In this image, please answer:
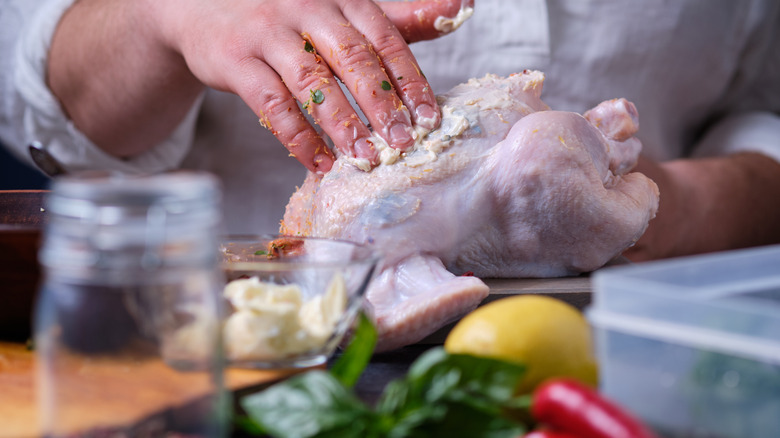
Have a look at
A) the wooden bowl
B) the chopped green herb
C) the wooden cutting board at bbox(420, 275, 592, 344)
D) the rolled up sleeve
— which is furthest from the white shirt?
the wooden bowl

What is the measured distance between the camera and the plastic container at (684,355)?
1.30 ft

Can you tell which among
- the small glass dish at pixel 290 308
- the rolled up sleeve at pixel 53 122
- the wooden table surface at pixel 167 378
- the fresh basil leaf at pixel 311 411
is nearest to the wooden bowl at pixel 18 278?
the wooden table surface at pixel 167 378

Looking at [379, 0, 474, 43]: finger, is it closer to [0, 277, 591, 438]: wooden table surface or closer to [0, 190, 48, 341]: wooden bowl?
[0, 277, 591, 438]: wooden table surface

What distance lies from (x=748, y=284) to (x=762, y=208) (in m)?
1.52

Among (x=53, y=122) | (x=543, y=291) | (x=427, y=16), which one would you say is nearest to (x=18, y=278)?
(x=543, y=291)

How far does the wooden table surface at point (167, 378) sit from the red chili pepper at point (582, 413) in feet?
0.68

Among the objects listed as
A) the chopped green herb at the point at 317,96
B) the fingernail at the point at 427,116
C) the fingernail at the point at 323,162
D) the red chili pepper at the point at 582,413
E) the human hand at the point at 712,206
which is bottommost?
the human hand at the point at 712,206

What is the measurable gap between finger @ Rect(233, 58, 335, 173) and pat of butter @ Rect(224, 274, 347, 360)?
349mm

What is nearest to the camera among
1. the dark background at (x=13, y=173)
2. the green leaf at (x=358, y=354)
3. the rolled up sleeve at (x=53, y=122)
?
the green leaf at (x=358, y=354)

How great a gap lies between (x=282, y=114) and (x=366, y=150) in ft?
0.47

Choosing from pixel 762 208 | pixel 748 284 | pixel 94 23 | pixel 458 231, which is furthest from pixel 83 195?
pixel 762 208

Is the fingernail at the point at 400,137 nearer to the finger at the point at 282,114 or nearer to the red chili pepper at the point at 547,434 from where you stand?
the finger at the point at 282,114

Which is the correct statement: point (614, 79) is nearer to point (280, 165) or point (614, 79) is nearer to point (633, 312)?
point (280, 165)

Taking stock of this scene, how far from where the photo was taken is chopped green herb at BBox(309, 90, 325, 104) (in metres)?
0.91
